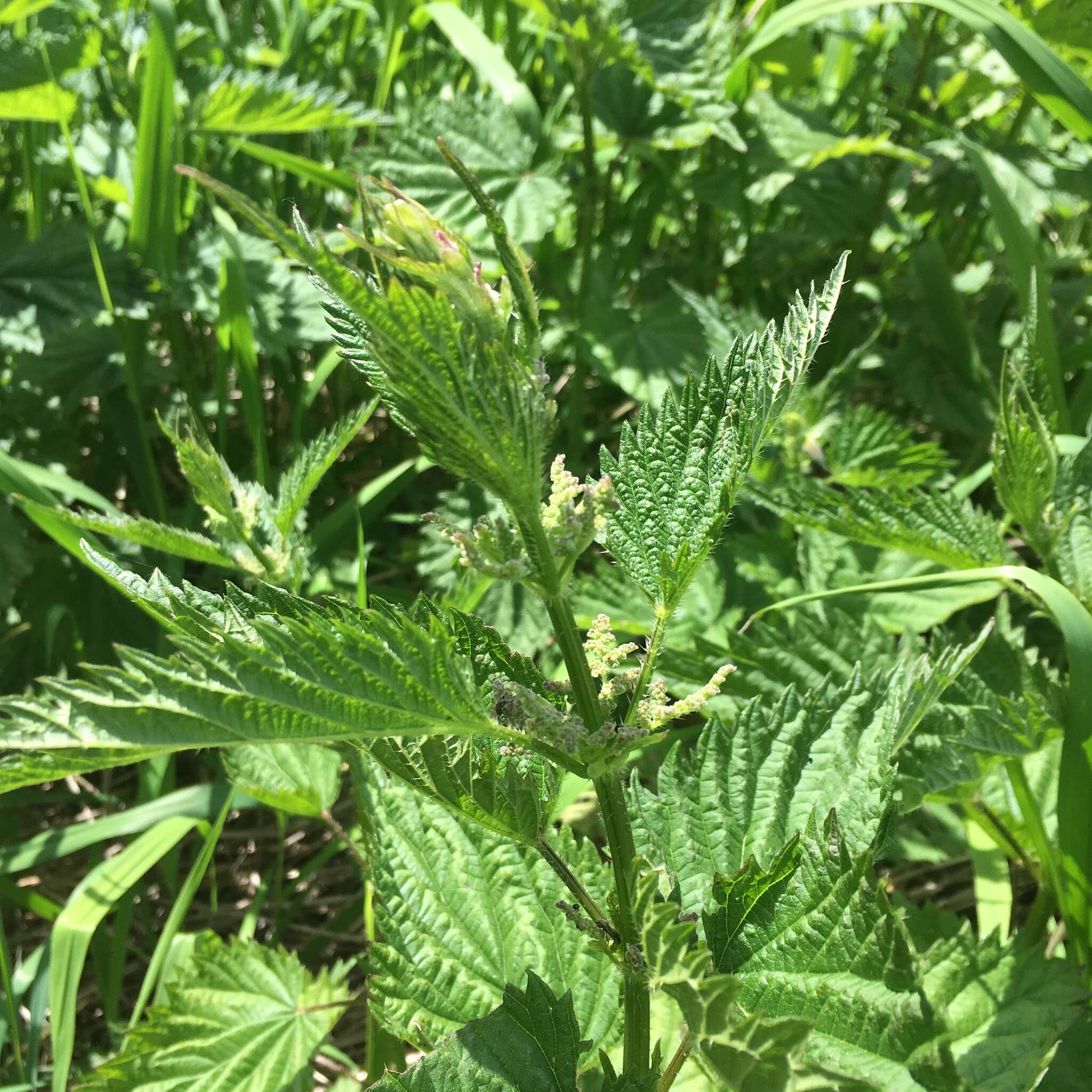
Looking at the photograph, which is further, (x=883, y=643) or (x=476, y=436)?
(x=883, y=643)

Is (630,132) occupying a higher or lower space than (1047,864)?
higher

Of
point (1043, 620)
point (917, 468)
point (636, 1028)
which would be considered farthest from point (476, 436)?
point (1043, 620)

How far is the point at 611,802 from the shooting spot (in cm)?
70

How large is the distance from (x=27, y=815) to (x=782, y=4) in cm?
221

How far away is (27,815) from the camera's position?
1.89 metres

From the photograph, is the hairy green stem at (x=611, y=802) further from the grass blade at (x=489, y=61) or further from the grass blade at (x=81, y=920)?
Result: the grass blade at (x=489, y=61)

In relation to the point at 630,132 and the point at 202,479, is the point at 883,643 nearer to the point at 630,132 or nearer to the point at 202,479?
the point at 202,479

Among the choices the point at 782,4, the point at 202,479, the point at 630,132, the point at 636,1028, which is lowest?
the point at 636,1028

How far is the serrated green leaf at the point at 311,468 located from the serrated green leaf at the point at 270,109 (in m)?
0.82

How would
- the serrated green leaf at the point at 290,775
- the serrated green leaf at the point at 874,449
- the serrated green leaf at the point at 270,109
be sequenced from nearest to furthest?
the serrated green leaf at the point at 290,775, the serrated green leaf at the point at 874,449, the serrated green leaf at the point at 270,109

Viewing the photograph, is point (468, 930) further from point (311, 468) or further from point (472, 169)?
point (472, 169)

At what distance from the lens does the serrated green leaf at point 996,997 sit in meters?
0.90

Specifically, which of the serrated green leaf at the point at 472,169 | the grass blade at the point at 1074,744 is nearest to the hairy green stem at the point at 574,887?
the grass blade at the point at 1074,744

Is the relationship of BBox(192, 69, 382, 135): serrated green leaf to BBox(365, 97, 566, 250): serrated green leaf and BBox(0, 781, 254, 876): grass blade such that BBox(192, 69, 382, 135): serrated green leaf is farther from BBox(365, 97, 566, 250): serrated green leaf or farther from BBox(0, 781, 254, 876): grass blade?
BBox(0, 781, 254, 876): grass blade
